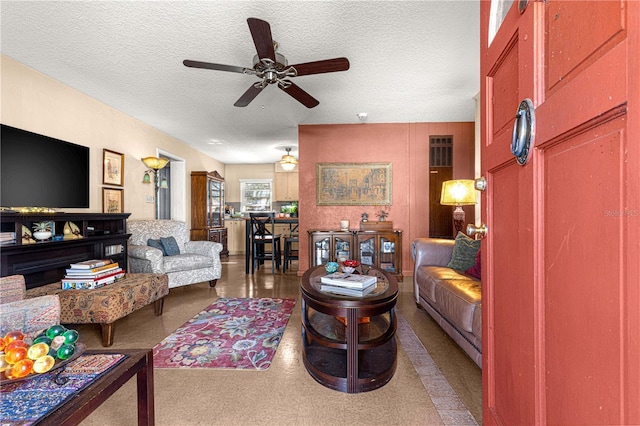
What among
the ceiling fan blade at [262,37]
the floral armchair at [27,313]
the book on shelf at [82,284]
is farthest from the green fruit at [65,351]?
the ceiling fan blade at [262,37]

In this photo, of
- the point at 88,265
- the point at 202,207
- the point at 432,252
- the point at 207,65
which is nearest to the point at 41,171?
the point at 88,265

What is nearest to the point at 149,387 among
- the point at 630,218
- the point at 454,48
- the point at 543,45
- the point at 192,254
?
the point at 630,218

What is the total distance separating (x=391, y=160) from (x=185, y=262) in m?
3.32

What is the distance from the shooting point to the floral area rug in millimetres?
1872

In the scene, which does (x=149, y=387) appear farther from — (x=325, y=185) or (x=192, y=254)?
(x=325, y=185)

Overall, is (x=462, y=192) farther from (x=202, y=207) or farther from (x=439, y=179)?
(x=202, y=207)

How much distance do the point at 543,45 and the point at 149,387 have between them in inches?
65.6

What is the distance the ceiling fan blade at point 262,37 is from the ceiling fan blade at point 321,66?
217 mm

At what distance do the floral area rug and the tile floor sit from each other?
10 cm

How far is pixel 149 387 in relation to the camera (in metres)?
1.13

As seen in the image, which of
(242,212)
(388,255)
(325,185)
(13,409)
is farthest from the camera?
(242,212)

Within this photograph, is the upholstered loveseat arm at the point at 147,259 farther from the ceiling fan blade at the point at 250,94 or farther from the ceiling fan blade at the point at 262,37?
the ceiling fan blade at the point at 262,37

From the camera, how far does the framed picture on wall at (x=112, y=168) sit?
3453 mm

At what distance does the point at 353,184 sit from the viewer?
14.6ft
